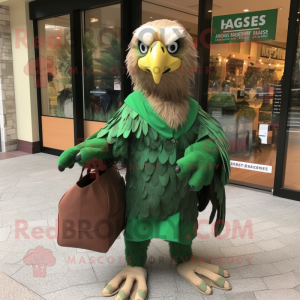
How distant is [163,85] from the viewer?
1605mm

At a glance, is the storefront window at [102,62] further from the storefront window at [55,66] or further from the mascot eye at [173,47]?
the mascot eye at [173,47]

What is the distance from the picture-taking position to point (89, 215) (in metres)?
1.64

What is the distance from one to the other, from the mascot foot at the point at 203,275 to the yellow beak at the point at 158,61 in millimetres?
1167

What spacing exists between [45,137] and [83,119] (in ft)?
3.21

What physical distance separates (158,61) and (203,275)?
131cm

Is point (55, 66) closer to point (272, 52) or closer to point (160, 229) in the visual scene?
point (272, 52)

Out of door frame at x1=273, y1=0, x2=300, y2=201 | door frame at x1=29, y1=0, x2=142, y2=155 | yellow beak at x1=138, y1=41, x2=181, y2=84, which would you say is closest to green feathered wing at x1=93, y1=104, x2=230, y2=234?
yellow beak at x1=138, y1=41, x2=181, y2=84

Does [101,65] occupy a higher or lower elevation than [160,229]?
higher

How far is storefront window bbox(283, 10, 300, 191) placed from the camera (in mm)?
3213

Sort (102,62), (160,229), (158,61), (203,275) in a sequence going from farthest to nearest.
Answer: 1. (102,62)
2. (203,275)
3. (160,229)
4. (158,61)

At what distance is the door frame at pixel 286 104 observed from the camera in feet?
10.2

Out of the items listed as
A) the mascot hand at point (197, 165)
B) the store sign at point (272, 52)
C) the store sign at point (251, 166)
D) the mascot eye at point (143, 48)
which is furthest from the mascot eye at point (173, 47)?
the store sign at point (251, 166)

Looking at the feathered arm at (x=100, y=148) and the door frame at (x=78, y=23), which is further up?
the door frame at (x=78, y=23)

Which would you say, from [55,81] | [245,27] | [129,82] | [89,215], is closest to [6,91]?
[55,81]
